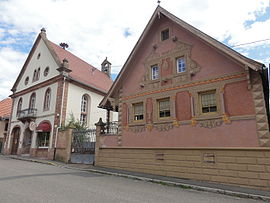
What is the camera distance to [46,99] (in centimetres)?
2169

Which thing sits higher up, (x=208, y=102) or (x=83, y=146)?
(x=208, y=102)

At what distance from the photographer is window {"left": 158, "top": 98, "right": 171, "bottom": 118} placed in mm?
11773

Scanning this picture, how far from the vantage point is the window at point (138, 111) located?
509 inches

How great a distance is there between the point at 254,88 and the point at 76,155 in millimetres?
12421

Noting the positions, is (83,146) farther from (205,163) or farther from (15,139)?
(15,139)

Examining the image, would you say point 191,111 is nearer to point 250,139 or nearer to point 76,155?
point 250,139

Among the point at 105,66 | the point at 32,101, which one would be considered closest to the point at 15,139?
the point at 32,101

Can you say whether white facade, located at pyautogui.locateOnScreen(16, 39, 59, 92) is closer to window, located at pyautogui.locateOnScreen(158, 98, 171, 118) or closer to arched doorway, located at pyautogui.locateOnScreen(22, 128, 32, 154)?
arched doorway, located at pyautogui.locateOnScreen(22, 128, 32, 154)

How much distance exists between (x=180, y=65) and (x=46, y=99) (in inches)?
607

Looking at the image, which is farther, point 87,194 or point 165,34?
point 165,34

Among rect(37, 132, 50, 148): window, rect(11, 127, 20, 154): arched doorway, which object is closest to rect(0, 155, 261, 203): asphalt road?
rect(37, 132, 50, 148): window

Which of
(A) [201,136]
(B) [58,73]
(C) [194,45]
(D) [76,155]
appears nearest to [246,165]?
(A) [201,136]

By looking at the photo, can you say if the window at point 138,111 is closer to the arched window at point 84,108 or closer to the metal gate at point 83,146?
the metal gate at point 83,146

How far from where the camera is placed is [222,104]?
9758mm
